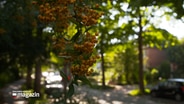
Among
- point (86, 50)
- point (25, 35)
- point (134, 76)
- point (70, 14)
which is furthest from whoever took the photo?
point (134, 76)

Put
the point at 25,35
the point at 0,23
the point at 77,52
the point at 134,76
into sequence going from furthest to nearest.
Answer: the point at 134,76 → the point at 25,35 → the point at 0,23 → the point at 77,52

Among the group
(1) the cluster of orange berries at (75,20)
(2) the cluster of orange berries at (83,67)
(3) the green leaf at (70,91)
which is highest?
(1) the cluster of orange berries at (75,20)

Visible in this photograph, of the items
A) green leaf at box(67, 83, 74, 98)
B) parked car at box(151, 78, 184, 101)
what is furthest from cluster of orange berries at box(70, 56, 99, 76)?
parked car at box(151, 78, 184, 101)

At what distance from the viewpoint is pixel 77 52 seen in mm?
2770

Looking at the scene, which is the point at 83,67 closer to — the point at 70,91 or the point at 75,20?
the point at 70,91

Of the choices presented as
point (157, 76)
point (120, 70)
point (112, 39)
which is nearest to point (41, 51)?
point (112, 39)

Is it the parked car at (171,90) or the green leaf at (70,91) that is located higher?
the green leaf at (70,91)

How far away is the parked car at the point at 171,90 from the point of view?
53.4 feet

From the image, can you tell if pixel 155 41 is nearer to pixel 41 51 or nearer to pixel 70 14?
pixel 41 51

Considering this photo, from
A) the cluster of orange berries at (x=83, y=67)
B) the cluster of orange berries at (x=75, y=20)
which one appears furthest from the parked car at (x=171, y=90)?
the cluster of orange berries at (x=83, y=67)

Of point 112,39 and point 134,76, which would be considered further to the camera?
point 134,76

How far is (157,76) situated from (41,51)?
19.5 metres

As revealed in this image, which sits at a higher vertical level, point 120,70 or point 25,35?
point 25,35

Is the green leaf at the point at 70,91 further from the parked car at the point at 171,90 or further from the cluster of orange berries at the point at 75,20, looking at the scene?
the parked car at the point at 171,90
